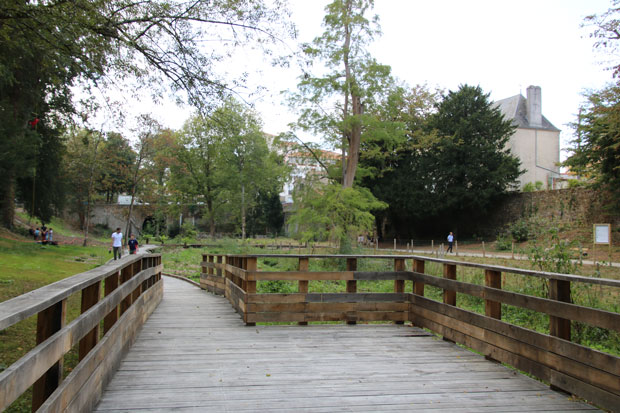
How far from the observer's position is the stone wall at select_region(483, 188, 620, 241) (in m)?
25.8

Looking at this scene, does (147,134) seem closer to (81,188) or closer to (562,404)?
(81,188)

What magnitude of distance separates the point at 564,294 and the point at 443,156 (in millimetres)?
32010

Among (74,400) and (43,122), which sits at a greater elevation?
(43,122)

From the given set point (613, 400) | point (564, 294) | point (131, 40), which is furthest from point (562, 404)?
point (131, 40)

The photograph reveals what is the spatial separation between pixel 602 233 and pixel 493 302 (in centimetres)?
1191

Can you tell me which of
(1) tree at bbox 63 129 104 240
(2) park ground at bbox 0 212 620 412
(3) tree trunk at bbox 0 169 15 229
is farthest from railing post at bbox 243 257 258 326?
(1) tree at bbox 63 129 104 240

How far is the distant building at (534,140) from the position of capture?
39.6 meters

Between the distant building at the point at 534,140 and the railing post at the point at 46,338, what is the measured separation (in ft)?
137

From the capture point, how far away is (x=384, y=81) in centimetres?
2211

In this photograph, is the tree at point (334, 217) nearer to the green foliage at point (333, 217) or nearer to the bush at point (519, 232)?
the green foliage at point (333, 217)

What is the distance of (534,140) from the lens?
131 ft

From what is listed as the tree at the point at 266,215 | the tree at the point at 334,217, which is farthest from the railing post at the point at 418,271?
the tree at the point at 266,215

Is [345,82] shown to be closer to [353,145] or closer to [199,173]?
[353,145]

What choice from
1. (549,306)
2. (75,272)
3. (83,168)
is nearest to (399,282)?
(549,306)
